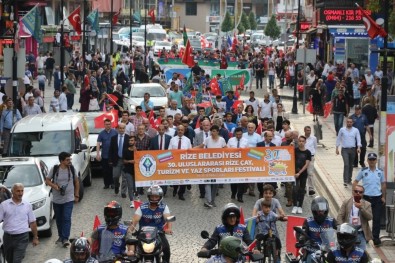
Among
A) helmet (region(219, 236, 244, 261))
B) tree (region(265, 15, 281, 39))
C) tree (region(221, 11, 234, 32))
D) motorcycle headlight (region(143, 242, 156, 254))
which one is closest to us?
helmet (region(219, 236, 244, 261))

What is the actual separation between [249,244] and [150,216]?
5.48 feet

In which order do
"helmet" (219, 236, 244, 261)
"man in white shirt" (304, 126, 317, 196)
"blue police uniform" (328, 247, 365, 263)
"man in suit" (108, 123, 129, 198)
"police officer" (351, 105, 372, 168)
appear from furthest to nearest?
"police officer" (351, 105, 372, 168), "man in suit" (108, 123, 129, 198), "man in white shirt" (304, 126, 317, 196), "blue police uniform" (328, 247, 365, 263), "helmet" (219, 236, 244, 261)

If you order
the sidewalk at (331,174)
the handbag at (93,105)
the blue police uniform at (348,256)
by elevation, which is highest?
the blue police uniform at (348,256)

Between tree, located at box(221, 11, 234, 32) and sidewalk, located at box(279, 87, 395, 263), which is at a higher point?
tree, located at box(221, 11, 234, 32)

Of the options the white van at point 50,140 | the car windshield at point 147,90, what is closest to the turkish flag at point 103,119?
the white van at point 50,140

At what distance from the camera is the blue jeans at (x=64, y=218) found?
57.9ft

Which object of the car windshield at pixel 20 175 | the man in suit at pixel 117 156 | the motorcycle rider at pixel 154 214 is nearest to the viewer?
the motorcycle rider at pixel 154 214

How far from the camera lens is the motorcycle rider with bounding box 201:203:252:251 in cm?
1241

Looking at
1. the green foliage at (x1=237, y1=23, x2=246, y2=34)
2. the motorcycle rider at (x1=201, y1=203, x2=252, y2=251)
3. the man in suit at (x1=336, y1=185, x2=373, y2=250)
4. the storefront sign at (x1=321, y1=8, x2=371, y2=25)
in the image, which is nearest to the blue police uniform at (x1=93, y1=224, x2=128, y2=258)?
the motorcycle rider at (x1=201, y1=203, x2=252, y2=251)

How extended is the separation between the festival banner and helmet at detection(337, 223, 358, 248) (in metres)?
10.7

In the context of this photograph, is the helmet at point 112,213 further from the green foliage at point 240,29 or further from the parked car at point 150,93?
the green foliage at point 240,29

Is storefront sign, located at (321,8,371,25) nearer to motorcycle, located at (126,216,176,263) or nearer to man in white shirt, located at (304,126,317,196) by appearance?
man in white shirt, located at (304,126,317,196)

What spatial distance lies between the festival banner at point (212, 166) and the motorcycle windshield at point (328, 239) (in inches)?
353

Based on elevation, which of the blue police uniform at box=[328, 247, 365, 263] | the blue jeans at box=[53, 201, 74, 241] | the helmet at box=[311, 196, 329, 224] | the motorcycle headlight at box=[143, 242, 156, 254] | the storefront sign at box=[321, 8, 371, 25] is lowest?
the blue jeans at box=[53, 201, 74, 241]
